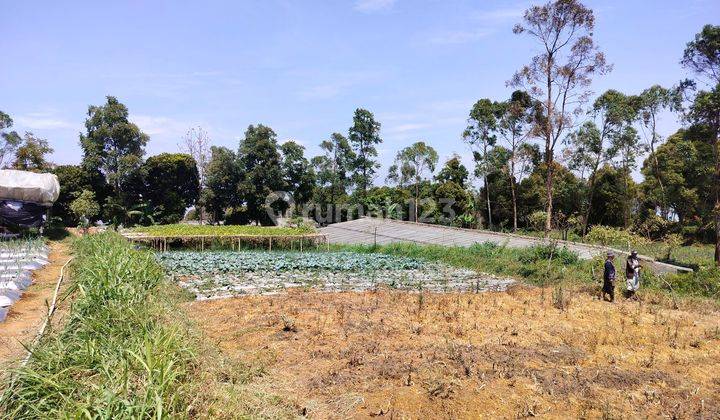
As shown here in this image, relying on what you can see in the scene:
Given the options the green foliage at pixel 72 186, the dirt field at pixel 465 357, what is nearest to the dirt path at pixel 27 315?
the dirt field at pixel 465 357

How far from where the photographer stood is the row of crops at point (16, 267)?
7.56m

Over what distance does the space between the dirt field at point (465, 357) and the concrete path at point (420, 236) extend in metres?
7.66

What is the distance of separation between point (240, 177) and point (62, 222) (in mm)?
10435

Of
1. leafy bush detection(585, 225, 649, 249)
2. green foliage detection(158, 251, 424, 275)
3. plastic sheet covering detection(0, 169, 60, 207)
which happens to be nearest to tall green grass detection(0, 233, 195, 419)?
green foliage detection(158, 251, 424, 275)

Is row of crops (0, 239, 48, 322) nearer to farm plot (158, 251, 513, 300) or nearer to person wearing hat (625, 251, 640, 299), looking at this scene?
farm plot (158, 251, 513, 300)

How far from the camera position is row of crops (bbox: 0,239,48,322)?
7556 mm

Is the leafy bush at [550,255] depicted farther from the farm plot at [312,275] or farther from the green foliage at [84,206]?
the green foliage at [84,206]

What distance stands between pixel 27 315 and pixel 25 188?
11560 millimetres

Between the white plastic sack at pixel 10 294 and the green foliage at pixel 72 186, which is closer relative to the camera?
the white plastic sack at pixel 10 294

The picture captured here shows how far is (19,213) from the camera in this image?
16.2 metres

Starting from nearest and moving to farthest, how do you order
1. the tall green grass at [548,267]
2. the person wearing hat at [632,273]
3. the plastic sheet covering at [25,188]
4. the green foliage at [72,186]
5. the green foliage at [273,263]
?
the person wearing hat at [632,273]
the tall green grass at [548,267]
the green foliage at [273,263]
the plastic sheet covering at [25,188]
the green foliage at [72,186]

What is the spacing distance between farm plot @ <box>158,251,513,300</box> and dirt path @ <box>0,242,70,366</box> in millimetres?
2613

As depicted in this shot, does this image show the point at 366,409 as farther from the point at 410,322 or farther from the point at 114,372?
the point at 410,322

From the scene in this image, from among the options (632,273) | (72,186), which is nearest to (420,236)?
(632,273)
